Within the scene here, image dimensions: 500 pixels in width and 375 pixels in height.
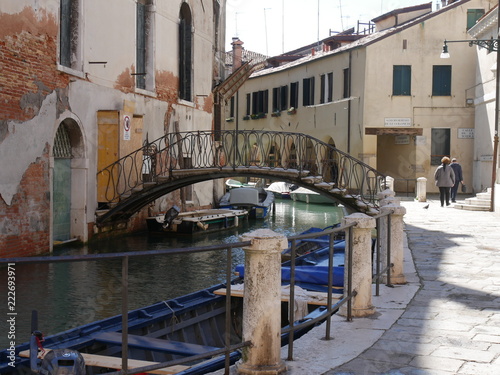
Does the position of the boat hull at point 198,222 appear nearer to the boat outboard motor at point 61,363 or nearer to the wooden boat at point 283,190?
the wooden boat at point 283,190

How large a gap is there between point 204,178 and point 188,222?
1515mm

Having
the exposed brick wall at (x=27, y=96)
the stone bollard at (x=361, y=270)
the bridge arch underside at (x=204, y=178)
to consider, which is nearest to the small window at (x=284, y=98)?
the bridge arch underside at (x=204, y=178)

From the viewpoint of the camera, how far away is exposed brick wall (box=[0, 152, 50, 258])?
40.5ft

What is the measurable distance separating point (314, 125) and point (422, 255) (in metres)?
22.2

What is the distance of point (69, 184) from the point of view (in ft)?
50.1

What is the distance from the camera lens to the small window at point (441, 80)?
28.6m

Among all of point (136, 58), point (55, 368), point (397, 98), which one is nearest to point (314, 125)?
point (397, 98)

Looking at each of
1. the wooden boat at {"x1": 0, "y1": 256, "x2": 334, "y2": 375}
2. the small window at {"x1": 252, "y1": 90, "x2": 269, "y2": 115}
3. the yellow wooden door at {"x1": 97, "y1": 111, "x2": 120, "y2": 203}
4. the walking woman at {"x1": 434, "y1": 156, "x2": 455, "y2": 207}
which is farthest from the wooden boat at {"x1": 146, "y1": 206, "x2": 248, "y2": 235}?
the small window at {"x1": 252, "y1": 90, "x2": 269, "y2": 115}

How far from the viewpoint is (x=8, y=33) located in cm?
1233

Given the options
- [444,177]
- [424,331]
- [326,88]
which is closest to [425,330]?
[424,331]

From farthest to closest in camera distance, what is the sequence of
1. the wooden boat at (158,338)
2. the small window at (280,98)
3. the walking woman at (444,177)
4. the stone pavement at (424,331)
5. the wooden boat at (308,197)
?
the small window at (280,98) < the wooden boat at (308,197) < the walking woman at (444,177) < the wooden boat at (158,338) < the stone pavement at (424,331)

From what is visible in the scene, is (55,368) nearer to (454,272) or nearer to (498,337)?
(498,337)

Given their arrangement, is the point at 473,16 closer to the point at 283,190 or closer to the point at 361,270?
the point at 283,190

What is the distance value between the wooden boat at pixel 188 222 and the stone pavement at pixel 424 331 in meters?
8.71
